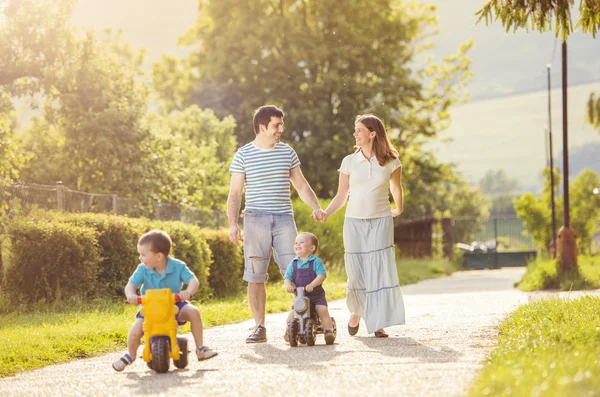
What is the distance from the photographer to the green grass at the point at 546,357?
501 cm

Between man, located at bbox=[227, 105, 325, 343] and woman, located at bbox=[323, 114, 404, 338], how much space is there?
423 mm

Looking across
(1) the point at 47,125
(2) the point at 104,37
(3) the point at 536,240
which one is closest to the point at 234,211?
(2) the point at 104,37

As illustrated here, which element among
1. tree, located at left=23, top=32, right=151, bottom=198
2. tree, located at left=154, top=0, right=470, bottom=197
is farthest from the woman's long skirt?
tree, located at left=154, top=0, right=470, bottom=197

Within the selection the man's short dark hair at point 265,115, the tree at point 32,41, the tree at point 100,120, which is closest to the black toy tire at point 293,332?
the man's short dark hair at point 265,115

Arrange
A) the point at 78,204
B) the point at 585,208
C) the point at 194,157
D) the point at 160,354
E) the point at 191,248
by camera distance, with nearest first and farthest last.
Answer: the point at 160,354 → the point at 191,248 → the point at 78,204 → the point at 194,157 → the point at 585,208

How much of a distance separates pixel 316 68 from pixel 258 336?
107ft

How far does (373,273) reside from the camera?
29.8 feet

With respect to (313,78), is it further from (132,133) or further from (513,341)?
(513,341)

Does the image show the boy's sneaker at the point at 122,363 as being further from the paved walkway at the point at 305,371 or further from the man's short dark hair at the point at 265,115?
the man's short dark hair at the point at 265,115

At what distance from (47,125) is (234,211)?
23839mm

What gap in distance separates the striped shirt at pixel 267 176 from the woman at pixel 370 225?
48 centimetres

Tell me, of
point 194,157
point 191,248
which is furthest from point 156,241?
point 194,157

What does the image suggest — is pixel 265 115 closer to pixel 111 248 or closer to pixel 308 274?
pixel 308 274

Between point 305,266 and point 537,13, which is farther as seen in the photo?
point 537,13
